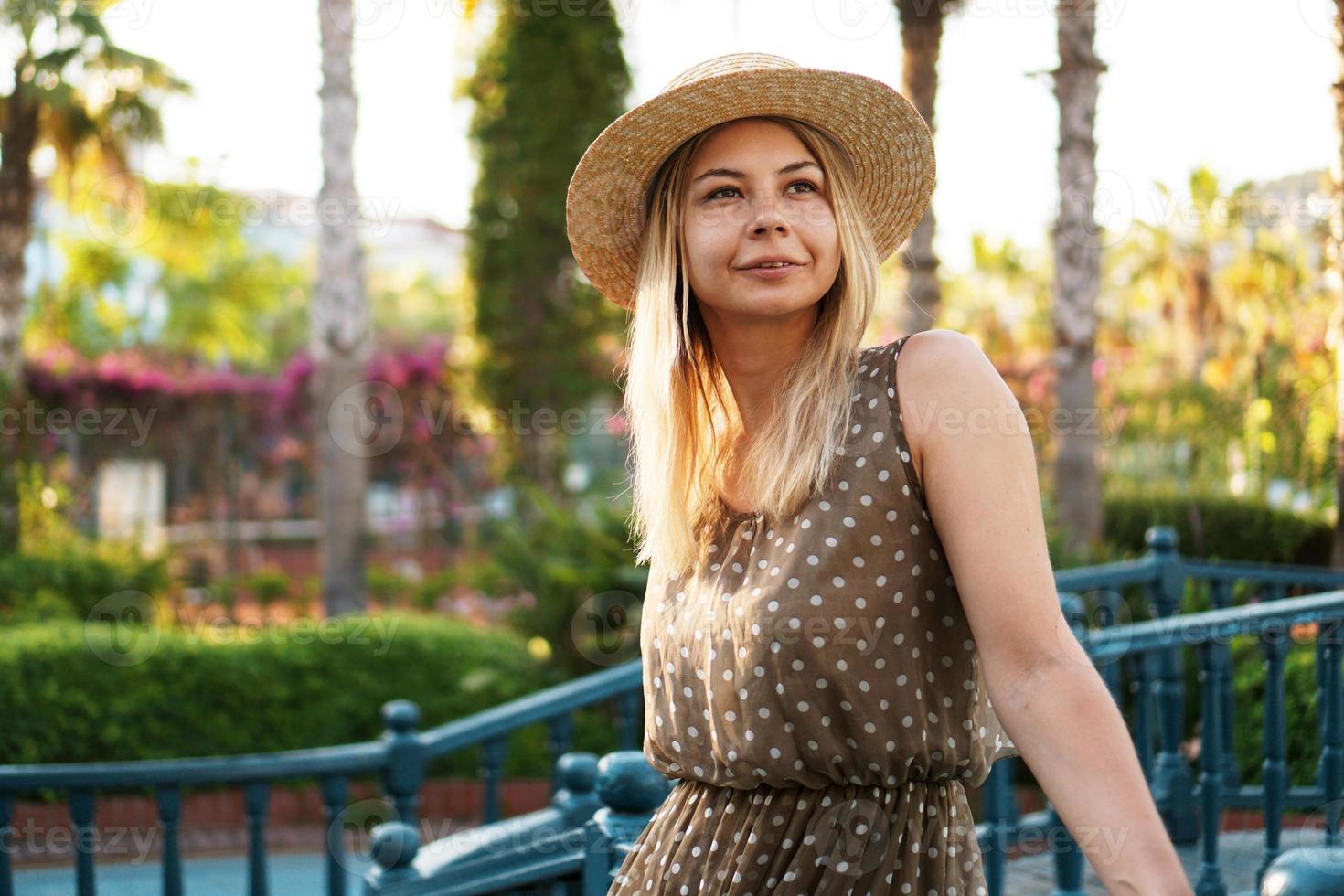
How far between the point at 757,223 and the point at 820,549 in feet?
1.36

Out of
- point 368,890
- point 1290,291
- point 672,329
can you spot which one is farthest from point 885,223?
point 1290,291

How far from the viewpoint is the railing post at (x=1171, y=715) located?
3.79 metres

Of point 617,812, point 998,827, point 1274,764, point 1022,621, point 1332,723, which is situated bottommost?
point 998,827

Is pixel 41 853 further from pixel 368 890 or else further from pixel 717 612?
pixel 717 612

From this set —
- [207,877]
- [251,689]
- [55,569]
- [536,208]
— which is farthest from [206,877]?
[536,208]

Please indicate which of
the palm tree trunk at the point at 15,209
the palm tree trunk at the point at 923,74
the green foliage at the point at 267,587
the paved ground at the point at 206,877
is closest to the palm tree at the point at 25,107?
the palm tree trunk at the point at 15,209

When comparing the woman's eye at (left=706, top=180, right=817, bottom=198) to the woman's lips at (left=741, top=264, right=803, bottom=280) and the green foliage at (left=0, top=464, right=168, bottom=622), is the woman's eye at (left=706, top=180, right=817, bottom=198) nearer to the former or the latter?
the woman's lips at (left=741, top=264, right=803, bottom=280)

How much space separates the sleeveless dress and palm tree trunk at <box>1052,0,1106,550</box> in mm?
7217

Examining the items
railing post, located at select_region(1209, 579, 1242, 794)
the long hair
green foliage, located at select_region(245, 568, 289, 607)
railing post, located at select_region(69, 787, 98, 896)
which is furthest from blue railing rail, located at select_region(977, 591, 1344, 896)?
green foliage, located at select_region(245, 568, 289, 607)

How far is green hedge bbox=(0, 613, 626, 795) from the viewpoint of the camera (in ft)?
24.1

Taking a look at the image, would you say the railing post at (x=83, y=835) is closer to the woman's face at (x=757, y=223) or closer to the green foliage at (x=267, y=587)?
the woman's face at (x=757, y=223)

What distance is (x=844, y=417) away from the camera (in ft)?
5.19

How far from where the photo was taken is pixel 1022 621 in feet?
4.53

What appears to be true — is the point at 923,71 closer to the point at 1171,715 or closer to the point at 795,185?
the point at 1171,715
